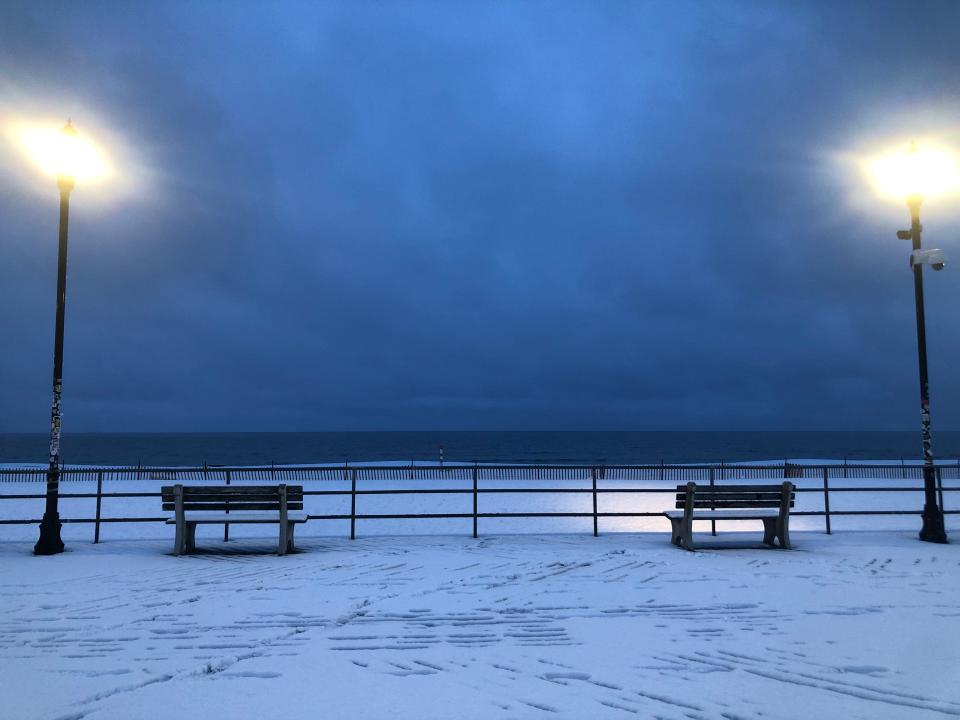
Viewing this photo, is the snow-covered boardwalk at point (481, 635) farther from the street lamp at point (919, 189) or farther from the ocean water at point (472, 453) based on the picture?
the ocean water at point (472, 453)

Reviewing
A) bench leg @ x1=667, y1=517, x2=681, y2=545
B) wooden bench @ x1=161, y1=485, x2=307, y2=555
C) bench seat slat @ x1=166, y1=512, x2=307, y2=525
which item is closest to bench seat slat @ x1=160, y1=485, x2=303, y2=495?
wooden bench @ x1=161, y1=485, x2=307, y2=555

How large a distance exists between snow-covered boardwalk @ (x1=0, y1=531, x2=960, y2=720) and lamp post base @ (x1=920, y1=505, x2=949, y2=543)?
5.20ft

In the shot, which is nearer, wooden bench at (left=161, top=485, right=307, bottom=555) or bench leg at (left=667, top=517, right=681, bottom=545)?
wooden bench at (left=161, top=485, right=307, bottom=555)

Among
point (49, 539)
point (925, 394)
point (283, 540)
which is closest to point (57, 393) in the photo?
point (49, 539)

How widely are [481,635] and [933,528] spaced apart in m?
8.28

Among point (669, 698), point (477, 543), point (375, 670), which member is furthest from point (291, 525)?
point (669, 698)

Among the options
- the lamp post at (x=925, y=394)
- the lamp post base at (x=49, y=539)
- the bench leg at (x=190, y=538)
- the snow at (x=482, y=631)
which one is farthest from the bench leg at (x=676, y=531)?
the lamp post base at (x=49, y=539)

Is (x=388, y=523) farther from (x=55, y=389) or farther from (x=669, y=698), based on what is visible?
(x=669, y=698)

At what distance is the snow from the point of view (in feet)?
12.7

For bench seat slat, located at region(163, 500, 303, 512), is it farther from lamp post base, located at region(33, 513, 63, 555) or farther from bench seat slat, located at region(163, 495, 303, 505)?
lamp post base, located at region(33, 513, 63, 555)

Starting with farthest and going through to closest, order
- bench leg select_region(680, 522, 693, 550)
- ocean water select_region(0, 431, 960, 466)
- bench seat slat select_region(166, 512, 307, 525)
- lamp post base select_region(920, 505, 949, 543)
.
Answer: ocean water select_region(0, 431, 960, 466) < lamp post base select_region(920, 505, 949, 543) < bench leg select_region(680, 522, 693, 550) < bench seat slat select_region(166, 512, 307, 525)

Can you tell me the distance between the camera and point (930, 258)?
1017cm

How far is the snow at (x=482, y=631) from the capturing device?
12.7ft

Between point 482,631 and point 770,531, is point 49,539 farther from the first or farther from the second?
point 770,531
